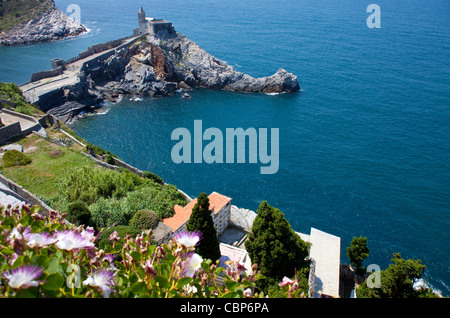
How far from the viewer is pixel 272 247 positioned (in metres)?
25.3

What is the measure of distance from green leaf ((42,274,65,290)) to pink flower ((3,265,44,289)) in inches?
6.3

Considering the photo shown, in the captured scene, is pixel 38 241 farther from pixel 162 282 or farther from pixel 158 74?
pixel 158 74

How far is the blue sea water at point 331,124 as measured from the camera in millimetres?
43500

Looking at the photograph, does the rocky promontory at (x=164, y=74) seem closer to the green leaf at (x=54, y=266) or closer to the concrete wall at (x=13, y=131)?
the concrete wall at (x=13, y=131)

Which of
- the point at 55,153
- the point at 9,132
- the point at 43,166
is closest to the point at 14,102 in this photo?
the point at 9,132

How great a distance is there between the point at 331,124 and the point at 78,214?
54.0 m

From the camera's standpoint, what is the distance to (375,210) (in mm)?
44312

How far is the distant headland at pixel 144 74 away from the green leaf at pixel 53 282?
242 ft

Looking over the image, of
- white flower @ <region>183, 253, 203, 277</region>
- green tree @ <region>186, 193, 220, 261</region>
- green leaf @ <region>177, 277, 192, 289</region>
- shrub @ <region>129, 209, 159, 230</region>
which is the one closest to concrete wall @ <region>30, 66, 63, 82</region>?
shrub @ <region>129, 209, 159, 230</region>

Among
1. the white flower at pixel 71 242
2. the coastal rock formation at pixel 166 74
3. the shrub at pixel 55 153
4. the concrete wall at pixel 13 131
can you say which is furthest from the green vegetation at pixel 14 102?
the white flower at pixel 71 242

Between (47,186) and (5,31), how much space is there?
117m

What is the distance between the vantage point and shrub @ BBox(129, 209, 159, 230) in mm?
24500

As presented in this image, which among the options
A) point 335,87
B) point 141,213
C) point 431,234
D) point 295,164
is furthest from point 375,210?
point 335,87

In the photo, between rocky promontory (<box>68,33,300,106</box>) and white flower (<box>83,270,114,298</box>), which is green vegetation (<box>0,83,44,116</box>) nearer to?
rocky promontory (<box>68,33,300,106</box>)
